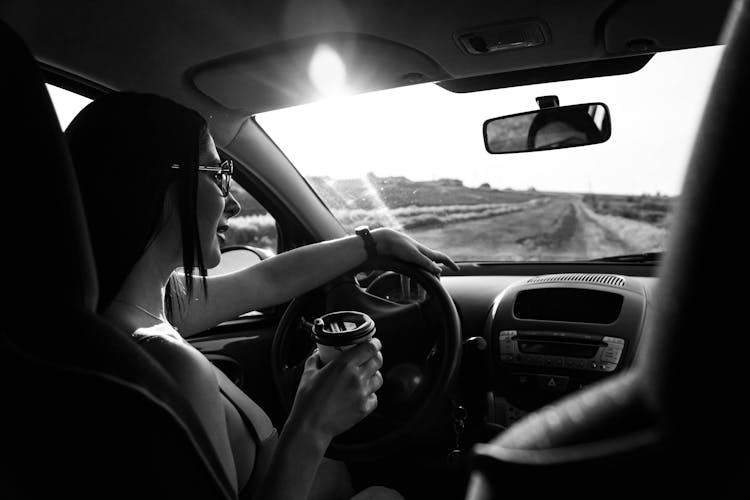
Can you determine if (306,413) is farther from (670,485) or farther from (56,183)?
(670,485)

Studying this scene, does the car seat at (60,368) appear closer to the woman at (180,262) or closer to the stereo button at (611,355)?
the woman at (180,262)

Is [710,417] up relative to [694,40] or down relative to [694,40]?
down

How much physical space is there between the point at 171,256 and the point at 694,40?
2127 millimetres

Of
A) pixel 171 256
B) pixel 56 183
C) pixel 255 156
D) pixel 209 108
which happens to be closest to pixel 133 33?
pixel 209 108

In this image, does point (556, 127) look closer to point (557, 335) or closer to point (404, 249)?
point (557, 335)

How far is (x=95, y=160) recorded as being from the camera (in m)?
1.51

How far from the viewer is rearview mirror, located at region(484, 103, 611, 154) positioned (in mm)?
2842

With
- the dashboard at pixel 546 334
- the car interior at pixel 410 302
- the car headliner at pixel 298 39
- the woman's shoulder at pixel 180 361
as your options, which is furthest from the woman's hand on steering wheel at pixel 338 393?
the car headliner at pixel 298 39

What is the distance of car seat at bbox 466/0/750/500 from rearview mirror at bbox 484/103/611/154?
8.19 ft

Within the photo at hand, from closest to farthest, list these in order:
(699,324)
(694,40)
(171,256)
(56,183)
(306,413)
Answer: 1. (699,324)
2. (56,183)
3. (306,413)
4. (171,256)
5. (694,40)

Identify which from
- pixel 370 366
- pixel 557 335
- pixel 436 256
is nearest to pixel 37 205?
pixel 370 366

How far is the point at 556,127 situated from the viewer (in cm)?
293

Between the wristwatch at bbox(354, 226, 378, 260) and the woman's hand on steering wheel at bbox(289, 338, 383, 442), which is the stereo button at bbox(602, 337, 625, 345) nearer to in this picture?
the wristwatch at bbox(354, 226, 378, 260)

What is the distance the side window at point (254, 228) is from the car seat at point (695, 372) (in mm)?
2865
